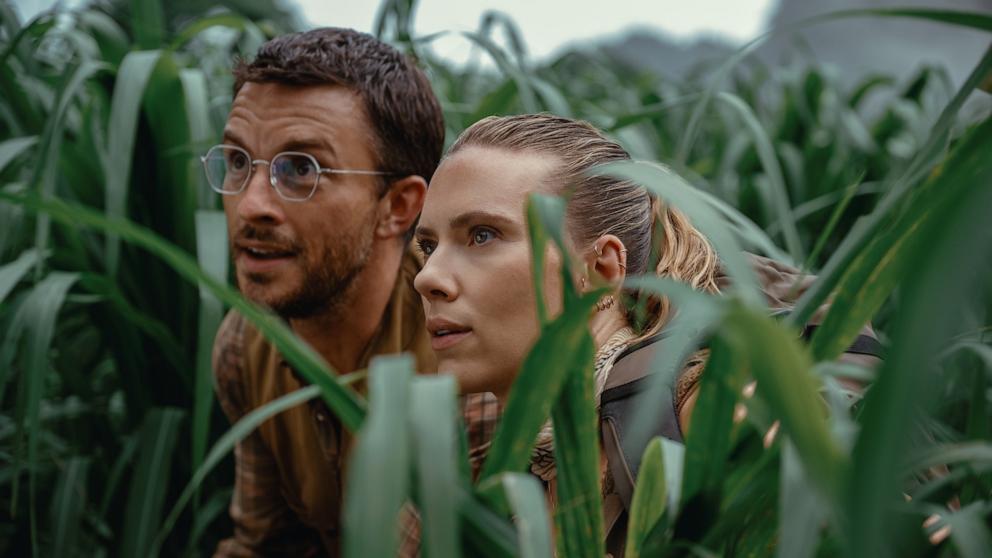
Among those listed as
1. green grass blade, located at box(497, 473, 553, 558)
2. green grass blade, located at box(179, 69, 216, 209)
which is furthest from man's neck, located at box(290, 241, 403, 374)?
green grass blade, located at box(497, 473, 553, 558)

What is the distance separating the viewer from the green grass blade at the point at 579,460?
71cm

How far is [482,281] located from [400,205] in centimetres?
45

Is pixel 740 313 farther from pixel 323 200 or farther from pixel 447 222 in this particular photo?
pixel 323 200

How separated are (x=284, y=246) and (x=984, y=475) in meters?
0.85

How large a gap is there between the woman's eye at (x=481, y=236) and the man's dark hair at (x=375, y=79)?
0.41 metres

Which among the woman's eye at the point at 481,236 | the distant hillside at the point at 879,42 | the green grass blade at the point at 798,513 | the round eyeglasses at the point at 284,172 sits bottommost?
the distant hillside at the point at 879,42

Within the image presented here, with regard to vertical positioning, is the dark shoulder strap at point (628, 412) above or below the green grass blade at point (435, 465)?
below

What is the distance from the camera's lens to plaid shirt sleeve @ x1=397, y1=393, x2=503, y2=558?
133cm

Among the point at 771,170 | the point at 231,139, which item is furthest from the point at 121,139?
the point at 771,170

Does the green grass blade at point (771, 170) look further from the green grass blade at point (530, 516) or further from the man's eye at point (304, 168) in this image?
the green grass blade at point (530, 516)

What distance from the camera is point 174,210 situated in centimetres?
172

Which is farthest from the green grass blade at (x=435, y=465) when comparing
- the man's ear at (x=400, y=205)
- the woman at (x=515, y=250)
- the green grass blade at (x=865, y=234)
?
the man's ear at (x=400, y=205)

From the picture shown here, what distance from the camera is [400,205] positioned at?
4.82ft

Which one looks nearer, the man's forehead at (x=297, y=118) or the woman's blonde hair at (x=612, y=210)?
the woman's blonde hair at (x=612, y=210)
